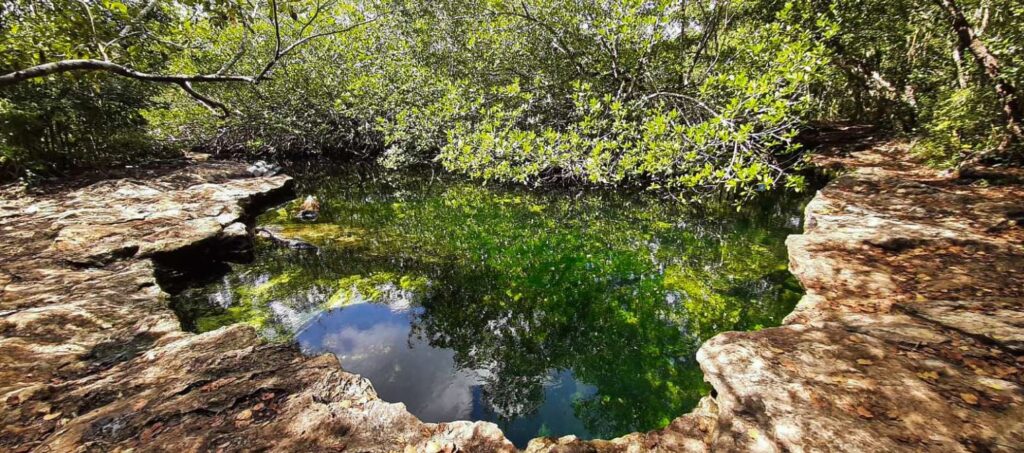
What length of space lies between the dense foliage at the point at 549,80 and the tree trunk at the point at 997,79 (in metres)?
0.04

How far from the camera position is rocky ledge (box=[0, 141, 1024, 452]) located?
106 inches

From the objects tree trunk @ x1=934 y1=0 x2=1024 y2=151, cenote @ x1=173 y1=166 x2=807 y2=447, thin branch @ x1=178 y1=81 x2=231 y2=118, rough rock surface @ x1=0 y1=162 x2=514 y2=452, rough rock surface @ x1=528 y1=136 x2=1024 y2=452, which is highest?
tree trunk @ x1=934 y1=0 x2=1024 y2=151

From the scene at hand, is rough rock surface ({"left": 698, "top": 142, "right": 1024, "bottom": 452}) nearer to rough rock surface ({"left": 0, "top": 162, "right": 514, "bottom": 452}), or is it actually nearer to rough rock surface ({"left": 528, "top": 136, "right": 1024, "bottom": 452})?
rough rock surface ({"left": 528, "top": 136, "right": 1024, "bottom": 452})

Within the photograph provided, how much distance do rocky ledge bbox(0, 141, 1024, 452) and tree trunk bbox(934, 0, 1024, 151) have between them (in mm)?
2921

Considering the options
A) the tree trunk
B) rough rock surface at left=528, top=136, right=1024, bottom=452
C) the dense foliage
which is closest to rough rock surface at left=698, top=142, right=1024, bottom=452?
rough rock surface at left=528, top=136, right=1024, bottom=452

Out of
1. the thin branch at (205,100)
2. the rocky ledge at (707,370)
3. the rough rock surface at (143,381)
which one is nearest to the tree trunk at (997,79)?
the rocky ledge at (707,370)

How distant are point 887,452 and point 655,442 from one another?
1365mm

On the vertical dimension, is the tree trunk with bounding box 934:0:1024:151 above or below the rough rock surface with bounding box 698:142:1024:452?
above

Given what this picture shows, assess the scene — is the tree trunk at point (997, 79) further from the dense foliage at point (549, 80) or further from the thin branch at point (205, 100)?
the thin branch at point (205, 100)

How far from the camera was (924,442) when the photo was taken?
2.44 meters

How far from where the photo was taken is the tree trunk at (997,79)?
7.45m

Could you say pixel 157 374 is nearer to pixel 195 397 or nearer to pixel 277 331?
pixel 195 397

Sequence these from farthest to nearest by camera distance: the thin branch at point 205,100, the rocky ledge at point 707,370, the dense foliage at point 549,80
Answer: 1. the dense foliage at point 549,80
2. the thin branch at point 205,100
3. the rocky ledge at point 707,370

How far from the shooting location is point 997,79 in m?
7.50
